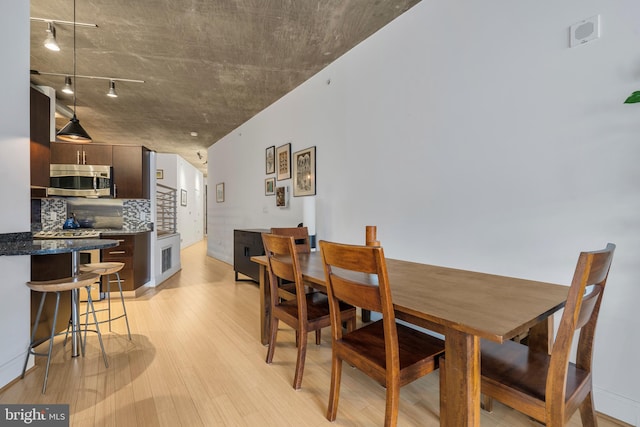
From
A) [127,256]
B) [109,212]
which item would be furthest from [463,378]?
[109,212]

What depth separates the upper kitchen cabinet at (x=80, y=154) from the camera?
12.8 feet

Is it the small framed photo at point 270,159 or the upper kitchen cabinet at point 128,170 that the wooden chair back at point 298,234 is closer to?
the small framed photo at point 270,159

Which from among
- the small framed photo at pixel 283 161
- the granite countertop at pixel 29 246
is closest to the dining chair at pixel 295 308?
the granite countertop at pixel 29 246

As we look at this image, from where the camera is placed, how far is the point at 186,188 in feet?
30.0

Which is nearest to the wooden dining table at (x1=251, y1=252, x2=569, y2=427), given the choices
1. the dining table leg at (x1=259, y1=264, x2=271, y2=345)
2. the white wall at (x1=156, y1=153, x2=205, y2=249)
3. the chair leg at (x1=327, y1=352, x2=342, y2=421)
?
the chair leg at (x1=327, y1=352, x2=342, y2=421)

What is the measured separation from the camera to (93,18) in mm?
2527

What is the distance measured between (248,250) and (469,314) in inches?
136

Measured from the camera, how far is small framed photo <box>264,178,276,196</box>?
4.47 metres

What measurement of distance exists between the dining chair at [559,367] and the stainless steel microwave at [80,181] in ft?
15.4

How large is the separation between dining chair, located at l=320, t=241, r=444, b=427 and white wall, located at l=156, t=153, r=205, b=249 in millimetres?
7814

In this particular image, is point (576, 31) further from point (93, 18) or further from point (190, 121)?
point (190, 121)

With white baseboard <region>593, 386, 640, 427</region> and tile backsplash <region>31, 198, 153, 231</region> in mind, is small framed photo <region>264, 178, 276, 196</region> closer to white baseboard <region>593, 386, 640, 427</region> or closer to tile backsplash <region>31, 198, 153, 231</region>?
tile backsplash <region>31, 198, 153, 231</region>

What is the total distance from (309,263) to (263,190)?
305cm

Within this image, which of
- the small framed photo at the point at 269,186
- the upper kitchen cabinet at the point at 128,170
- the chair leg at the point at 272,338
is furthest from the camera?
the small framed photo at the point at 269,186
